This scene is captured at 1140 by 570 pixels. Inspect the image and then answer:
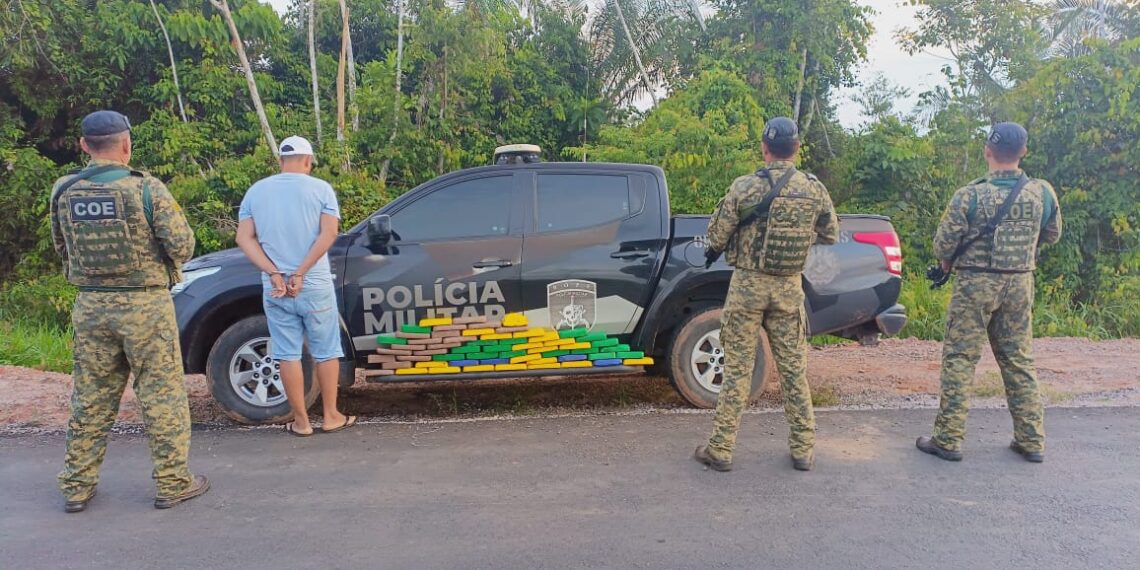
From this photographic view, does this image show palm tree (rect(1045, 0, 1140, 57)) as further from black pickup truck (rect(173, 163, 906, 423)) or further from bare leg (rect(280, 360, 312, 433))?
bare leg (rect(280, 360, 312, 433))

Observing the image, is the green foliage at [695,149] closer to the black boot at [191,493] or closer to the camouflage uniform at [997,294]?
the camouflage uniform at [997,294]

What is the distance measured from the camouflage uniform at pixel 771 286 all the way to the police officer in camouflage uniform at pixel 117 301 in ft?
9.42

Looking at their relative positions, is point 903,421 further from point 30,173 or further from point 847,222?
point 30,173

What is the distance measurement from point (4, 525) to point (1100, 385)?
7480mm

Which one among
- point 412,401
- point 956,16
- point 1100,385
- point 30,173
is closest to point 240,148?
point 30,173

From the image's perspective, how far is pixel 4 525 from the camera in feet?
11.7

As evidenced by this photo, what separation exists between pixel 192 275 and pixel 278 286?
93 cm

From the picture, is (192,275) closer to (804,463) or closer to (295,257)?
(295,257)

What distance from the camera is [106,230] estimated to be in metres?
3.63

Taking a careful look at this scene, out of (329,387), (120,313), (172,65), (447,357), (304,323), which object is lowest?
(329,387)

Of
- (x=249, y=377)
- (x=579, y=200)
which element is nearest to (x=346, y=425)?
(x=249, y=377)

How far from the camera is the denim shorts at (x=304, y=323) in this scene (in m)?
4.66

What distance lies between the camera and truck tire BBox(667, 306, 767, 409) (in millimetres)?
5379

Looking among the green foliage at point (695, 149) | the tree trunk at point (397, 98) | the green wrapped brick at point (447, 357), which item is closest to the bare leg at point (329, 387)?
the green wrapped brick at point (447, 357)
